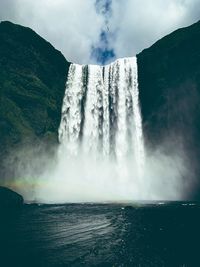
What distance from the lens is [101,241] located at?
17594mm

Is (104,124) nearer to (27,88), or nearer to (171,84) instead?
(171,84)

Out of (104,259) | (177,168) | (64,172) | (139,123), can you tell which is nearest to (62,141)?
(64,172)

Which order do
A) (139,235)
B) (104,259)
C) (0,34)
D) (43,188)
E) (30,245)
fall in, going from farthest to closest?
1. (0,34)
2. (43,188)
3. (139,235)
4. (30,245)
5. (104,259)

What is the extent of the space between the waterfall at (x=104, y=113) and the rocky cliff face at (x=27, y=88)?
3.29m

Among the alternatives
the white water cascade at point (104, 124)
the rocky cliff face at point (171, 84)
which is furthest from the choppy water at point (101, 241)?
the rocky cliff face at point (171, 84)

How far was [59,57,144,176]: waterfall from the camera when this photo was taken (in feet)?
185

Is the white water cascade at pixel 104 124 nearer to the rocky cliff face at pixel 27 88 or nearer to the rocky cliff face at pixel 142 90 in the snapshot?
the rocky cliff face at pixel 142 90

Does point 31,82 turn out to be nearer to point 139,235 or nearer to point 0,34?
point 0,34

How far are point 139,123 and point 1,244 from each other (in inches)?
1697

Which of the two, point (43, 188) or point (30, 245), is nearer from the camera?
point (30, 245)

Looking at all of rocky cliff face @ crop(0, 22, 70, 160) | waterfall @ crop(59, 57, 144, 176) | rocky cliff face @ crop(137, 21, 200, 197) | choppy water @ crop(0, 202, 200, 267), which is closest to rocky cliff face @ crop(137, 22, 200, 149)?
rocky cliff face @ crop(137, 21, 200, 197)

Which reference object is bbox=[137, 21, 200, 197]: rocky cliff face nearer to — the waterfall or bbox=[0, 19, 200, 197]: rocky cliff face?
bbox=[0, 19, 200, 197]: rocky cliff face

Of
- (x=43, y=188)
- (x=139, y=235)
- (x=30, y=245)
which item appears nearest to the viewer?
(x=30, y=245)

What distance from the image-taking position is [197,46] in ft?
174
